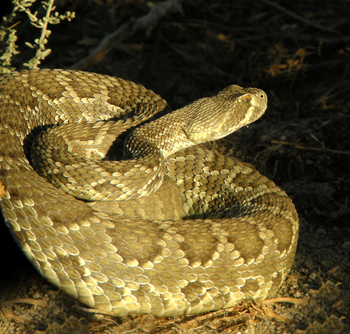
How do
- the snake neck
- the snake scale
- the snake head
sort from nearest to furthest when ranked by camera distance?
the snake scale < the snake neck < the snake head

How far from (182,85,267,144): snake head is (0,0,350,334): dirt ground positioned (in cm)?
77

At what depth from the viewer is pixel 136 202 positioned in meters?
4.32

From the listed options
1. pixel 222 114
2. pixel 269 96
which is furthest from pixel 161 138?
pixel 269 96

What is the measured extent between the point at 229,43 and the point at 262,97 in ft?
8.42

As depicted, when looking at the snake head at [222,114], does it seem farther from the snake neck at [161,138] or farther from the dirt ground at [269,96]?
the dirt ground at [269,96]

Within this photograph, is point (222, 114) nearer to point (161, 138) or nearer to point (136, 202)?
point (161, 138)

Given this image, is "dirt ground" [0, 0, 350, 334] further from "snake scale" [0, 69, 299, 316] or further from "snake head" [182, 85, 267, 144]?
"snake head" [182, 85, 267, 144]

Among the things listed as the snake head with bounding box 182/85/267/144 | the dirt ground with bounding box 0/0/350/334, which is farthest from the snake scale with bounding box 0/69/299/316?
the dirt ground with bounding box 0/0/350/334

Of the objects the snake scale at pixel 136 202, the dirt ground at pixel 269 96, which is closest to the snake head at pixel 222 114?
the snake scale at pixel 136 202

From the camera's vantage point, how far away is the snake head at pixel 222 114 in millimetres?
4801

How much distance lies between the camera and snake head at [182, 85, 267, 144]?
4.80 metres

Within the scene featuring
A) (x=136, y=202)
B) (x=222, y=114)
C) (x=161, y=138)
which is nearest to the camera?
(x=136, y=202)

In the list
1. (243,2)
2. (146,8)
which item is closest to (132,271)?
(146,8)

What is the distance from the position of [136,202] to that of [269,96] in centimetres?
313
